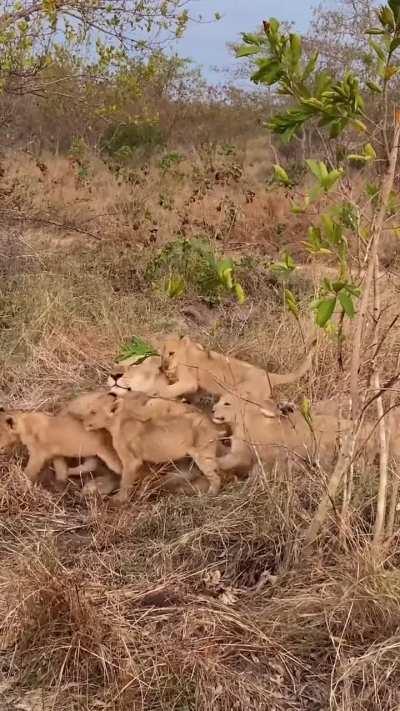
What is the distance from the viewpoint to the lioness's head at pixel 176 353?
5.08 meters

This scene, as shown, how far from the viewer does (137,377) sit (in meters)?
5.10

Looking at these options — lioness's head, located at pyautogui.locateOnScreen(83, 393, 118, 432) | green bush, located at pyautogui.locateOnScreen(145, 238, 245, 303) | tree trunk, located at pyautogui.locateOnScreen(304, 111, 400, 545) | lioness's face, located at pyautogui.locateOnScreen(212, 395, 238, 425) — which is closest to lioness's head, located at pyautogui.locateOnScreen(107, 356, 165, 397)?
lioness's head, located at pyautogui.locateOnScreen(83, 393, 118, 432)

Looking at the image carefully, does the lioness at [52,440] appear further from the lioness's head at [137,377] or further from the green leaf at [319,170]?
the green leaf at [319,170]

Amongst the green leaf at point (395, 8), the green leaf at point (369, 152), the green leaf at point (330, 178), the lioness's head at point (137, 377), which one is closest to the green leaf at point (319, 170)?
the green leaf at point (330, 178)

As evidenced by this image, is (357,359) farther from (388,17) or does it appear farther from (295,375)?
(295,375)

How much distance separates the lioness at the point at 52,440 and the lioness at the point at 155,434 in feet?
0.25

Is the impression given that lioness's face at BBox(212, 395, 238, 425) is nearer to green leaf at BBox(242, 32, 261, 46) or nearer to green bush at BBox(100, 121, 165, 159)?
green leaf at BBox(242, 32, 261, 46)

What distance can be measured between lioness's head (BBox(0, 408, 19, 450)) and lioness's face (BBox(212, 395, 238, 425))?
3.54ft

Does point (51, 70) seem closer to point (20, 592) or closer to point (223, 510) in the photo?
point (223, 510)

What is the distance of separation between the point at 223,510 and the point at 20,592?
114 cm

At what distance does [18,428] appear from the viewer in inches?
179

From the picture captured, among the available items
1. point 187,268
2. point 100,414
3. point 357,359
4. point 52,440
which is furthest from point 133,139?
point 357,359

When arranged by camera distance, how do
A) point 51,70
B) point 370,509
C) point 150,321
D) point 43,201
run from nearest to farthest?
point 370,509, point 150,321, point 51,70, point 43,201

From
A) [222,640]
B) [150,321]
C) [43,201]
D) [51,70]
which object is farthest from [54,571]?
[43,201]
